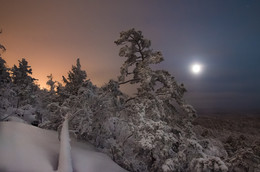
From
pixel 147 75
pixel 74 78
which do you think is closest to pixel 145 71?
pixel 147 75

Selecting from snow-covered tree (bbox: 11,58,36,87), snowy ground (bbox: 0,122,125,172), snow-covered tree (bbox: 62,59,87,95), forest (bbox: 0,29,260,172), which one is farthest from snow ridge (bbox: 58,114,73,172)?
snow-covered tree (bbox: 11,58,36,87)

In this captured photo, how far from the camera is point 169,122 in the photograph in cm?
932

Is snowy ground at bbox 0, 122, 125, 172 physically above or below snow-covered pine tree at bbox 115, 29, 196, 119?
below

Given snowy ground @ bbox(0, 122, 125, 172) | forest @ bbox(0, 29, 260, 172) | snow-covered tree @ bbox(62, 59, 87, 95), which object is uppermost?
snow-covered tree @ bbox(62, 59, 87, 95)

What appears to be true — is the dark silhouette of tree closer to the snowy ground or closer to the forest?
the forest

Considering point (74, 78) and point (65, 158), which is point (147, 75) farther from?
point (74, 78)

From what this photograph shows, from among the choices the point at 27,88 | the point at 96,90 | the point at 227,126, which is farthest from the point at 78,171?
the point at 227,126

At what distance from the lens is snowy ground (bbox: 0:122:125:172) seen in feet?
13.7

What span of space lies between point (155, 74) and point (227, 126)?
67228 mm

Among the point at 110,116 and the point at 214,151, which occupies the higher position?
the point at 110,116

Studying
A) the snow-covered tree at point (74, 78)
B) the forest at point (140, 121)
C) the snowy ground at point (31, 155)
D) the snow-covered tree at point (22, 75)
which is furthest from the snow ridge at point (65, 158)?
the snow-covered tree at point (22, 75)

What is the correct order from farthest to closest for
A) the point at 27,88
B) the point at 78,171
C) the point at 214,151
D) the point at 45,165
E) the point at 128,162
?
1. the point at 27,88
2. the point at 128,162
3. the point at 214,151
4. the point at 78,171
5. the point at 45,165

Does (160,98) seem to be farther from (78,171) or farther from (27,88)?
(27,88)

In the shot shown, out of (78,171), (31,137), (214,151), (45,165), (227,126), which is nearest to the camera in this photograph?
(45,165)
